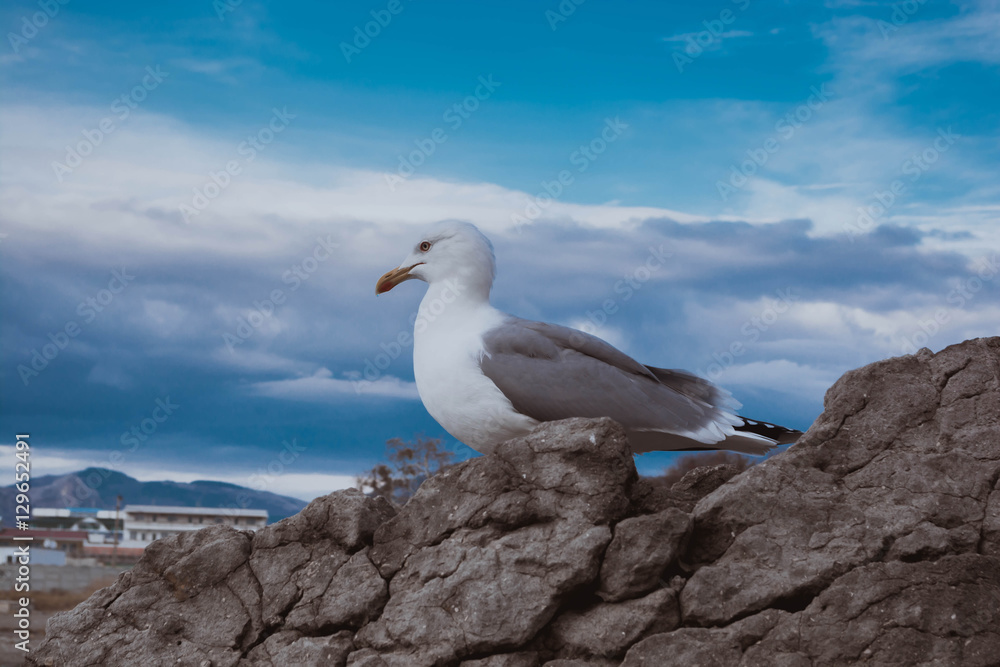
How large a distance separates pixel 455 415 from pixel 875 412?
163 inches

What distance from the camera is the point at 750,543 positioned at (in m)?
8.02

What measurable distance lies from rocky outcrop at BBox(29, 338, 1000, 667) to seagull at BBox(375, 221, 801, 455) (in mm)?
1311

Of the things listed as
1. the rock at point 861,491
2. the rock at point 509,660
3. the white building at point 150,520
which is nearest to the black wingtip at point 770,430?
the rock at point 861,491

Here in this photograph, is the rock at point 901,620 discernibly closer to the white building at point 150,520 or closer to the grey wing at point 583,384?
the grey wing at point 583,384

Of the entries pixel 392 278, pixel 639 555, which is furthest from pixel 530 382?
pixel 639 555

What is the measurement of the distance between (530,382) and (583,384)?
0.58m

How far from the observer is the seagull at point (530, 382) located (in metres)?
10.3

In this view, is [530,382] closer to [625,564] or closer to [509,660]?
[625,564]

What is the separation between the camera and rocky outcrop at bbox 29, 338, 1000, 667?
7.51m

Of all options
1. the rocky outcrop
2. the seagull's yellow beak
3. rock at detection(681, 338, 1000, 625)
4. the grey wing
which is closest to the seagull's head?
the seagull's yellow beak

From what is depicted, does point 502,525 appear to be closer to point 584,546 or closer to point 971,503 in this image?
point 584,546

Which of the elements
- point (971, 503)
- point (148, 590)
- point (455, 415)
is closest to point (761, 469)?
point (971, 503)

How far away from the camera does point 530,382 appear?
33.6 ft

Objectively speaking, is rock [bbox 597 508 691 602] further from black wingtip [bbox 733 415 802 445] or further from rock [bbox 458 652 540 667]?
Result: black wingtip [bbox 733 415 802 445]
